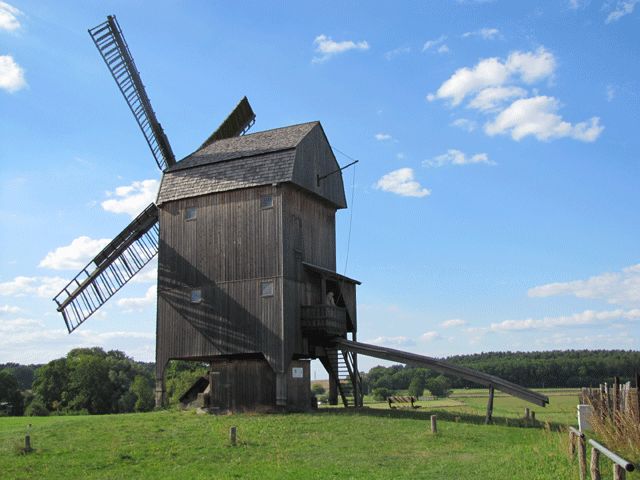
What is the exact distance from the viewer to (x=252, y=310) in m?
27.9

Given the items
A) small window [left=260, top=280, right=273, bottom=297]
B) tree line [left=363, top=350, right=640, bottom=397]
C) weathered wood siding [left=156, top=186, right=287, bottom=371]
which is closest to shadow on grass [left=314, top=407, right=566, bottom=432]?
weathered wood siding [left=156, top=186, right=287, bottom=371]

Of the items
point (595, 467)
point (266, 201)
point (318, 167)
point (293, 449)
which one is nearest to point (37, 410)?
point (266, 201)

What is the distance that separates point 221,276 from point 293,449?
11231 mm

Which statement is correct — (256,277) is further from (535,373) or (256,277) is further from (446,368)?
(535,373)

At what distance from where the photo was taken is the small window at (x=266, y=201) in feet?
92.5

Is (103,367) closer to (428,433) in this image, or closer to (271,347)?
(271,347)

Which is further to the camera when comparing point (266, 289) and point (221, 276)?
point (221, 276)

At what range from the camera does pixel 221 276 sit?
28.8 m

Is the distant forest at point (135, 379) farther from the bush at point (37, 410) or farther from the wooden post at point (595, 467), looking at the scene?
the wooden post at point (595, 467)

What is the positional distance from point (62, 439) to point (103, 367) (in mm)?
46335

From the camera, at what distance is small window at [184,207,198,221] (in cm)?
3000

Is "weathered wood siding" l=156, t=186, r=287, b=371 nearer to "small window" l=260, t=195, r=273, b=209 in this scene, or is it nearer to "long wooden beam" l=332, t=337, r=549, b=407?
"small window" l=260, t=195, r=273, b=209

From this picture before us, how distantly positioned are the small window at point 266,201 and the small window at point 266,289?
312cm

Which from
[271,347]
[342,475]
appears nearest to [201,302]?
[271,347]
